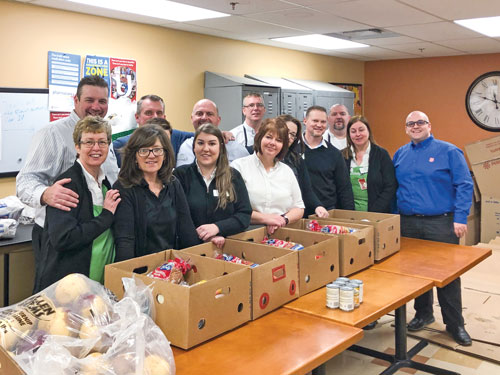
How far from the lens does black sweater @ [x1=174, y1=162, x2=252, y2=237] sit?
2.64m

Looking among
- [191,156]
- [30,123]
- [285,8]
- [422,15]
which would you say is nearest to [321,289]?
[191,156]

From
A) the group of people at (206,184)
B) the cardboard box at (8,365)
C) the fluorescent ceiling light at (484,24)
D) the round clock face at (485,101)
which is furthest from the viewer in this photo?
the round clock face at (485,101)

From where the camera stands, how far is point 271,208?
2973mm

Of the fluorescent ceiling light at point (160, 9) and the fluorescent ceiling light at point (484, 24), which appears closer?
the fluorescent ceiling light at point (160, 9)

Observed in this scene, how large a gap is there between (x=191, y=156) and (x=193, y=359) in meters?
2.03

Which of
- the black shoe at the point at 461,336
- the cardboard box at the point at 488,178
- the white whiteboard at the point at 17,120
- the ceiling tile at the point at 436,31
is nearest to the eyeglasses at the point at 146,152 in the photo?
the white whiteboard at the point at 17,120

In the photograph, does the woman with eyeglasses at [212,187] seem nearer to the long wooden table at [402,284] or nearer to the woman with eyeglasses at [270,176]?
the woman with eyeglasses at [270,176]

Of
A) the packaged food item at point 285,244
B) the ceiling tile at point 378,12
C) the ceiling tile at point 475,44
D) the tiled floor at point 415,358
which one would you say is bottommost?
the tiled floor at point 415,358

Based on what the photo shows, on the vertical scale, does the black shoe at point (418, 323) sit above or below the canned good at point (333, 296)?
below

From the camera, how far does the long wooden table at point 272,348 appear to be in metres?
1.57

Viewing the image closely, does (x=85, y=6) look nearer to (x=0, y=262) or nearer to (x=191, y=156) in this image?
(x=191, y=156)

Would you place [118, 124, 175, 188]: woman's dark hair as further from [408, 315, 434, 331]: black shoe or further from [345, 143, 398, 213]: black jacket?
[408, 315, 434, 331]: black shoe

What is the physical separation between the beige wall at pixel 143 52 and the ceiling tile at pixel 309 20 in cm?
107

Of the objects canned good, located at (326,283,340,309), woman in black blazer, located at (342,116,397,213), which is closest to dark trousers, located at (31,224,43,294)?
canned good, located at (326,283,340,309)
